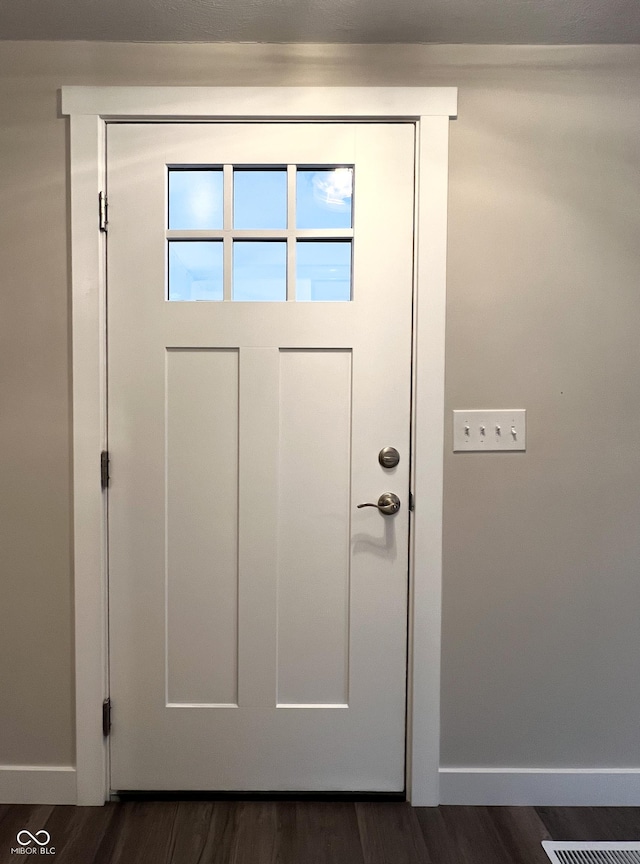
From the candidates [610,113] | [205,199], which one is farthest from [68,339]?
[610,113]

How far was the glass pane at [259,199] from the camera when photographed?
5.96 ft

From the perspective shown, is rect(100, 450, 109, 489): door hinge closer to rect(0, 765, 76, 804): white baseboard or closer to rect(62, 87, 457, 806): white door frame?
rect(62, 87, 457, 806): white door frame

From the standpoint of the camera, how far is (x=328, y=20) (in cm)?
165

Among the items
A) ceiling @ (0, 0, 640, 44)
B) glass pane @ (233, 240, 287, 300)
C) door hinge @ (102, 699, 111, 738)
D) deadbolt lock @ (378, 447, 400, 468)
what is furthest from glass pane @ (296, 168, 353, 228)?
door hinge @ (102, 699, 111, 738)

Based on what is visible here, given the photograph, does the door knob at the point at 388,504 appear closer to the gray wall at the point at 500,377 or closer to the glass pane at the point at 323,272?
the gray wall at the point at 500,377

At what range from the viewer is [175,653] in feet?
6.09

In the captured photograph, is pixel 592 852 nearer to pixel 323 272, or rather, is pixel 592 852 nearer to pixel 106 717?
pixel 106 717

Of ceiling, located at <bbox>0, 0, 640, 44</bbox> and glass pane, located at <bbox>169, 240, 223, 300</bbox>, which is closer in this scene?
ceiling, located at <bbox>0, 0, 640, 44</bbox>

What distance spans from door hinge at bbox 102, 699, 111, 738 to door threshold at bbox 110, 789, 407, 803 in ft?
0.66

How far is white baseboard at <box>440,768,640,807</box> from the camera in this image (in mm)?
1850

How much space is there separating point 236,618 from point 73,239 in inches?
49.2

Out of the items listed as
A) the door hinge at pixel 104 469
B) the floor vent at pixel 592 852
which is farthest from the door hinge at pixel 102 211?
the floor vent at pixel 592 852

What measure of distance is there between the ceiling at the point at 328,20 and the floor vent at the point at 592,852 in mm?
2304

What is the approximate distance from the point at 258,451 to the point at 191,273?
584 millimetres
